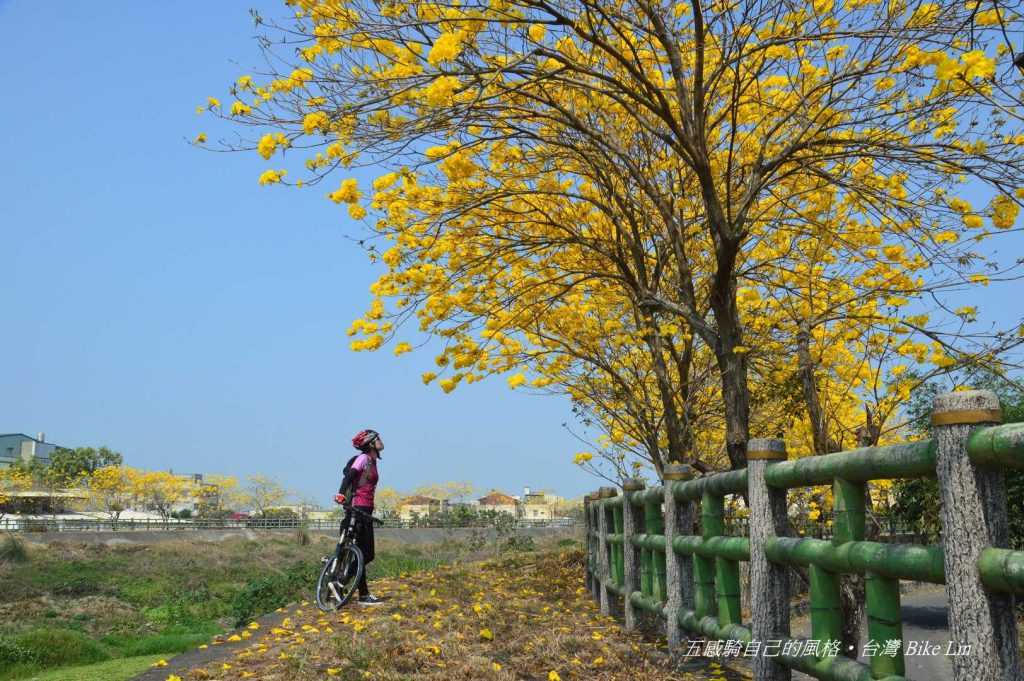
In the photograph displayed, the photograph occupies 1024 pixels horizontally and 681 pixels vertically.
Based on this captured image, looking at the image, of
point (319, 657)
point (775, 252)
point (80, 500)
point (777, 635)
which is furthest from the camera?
point (80, 500)

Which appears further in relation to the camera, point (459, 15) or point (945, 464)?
point (459, 15)

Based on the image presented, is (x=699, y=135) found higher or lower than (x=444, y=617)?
higher

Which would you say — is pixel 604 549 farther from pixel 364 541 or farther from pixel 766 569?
pixel 766 569

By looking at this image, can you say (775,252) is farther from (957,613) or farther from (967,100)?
(957,613)

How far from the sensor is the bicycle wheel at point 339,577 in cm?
890

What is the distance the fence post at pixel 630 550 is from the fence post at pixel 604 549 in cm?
99

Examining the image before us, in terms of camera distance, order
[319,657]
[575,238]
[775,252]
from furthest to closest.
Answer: [775,252], [575,238], [319,657]

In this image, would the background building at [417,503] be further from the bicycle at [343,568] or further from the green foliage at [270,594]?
the bicycle at [343,568]

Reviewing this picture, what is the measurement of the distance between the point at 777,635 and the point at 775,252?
6.21 metres

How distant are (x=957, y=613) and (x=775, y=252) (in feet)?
24.7

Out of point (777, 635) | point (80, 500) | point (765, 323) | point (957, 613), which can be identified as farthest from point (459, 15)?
point (80, 500)

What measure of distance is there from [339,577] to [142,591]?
27.7 m

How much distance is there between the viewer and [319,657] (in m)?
6.04

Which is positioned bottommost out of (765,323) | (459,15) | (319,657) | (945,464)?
(319,657)
